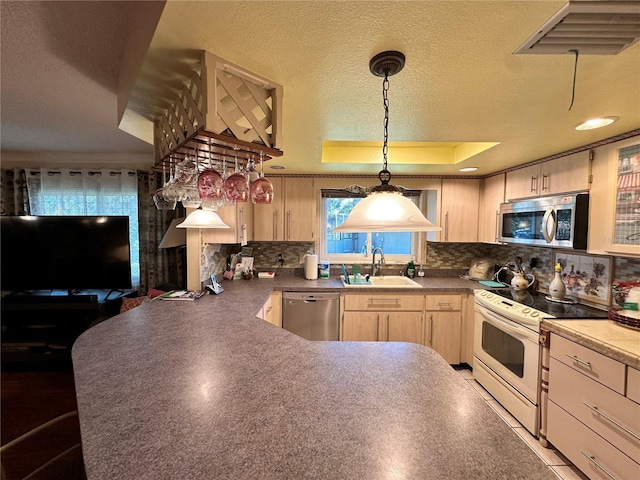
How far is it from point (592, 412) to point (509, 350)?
0.66 meters

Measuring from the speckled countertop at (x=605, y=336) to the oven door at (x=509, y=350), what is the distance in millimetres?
205

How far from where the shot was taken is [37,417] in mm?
2199

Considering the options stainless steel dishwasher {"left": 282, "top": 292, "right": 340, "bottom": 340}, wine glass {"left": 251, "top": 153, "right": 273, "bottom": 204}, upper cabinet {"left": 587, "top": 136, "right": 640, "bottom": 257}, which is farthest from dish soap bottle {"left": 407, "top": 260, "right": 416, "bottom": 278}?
wine glass {"left": 251, "top": 153, "right": 273, "bottom": 204}

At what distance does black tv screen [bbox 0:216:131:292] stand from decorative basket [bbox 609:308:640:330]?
13.6 feet

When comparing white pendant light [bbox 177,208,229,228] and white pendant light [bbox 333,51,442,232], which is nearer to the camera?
white pendant light [bbox 333,51,442,232]

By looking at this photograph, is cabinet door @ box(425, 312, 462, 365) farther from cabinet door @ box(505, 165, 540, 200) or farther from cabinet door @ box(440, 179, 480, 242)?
cabinet door @ box(505, 165, 540, 200)

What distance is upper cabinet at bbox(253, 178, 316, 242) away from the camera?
3.04m

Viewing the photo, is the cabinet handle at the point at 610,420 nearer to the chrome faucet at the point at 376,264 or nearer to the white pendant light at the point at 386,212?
the white pendant light at the point at 386,212

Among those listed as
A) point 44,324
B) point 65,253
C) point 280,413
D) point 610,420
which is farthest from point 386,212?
point 44,324

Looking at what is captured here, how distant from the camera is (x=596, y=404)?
57.3 inches

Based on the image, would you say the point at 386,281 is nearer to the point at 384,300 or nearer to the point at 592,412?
the point at 384,300

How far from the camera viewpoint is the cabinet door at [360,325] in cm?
274

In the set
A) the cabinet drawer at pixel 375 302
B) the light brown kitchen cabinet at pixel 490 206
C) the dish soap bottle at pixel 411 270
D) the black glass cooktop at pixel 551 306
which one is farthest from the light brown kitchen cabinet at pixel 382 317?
the light brown kitchen cabinet at pixel 490 206

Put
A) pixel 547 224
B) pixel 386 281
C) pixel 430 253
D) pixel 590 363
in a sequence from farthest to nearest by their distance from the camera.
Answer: pixel 430 253, pixel 386 281, pixel 547 224, pixel 590 363
